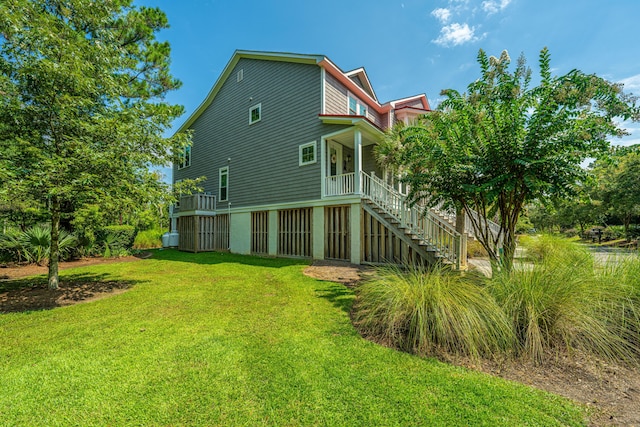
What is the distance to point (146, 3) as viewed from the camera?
10352mm

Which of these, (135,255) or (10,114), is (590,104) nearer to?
(10,114)

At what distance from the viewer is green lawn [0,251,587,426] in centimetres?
201

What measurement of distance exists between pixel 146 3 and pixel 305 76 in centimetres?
699

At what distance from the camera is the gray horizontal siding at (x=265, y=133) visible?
1087 centimetres

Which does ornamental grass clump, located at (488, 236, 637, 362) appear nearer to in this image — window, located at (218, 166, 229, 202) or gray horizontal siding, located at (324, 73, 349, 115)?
gray horizontal siding, located at (324, 73, 349, 115)

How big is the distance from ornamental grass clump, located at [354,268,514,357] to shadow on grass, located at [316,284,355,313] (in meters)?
0.90

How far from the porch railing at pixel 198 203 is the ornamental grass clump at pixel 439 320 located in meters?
12.6

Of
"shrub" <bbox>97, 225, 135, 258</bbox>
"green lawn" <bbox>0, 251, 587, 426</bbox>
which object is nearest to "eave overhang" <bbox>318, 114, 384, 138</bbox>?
"green lawn" <bbox>0, 251, 587, 426</bbox>

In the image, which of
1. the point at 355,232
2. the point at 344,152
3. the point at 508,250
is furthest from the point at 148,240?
the point at 508,250

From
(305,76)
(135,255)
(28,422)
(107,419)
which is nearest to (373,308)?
(107,419)

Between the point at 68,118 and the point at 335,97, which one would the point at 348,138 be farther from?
the point at 68,118

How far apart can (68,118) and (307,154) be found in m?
7.37

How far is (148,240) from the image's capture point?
631 inches

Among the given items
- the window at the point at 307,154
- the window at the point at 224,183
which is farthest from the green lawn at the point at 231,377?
the window at the point at 224,183
